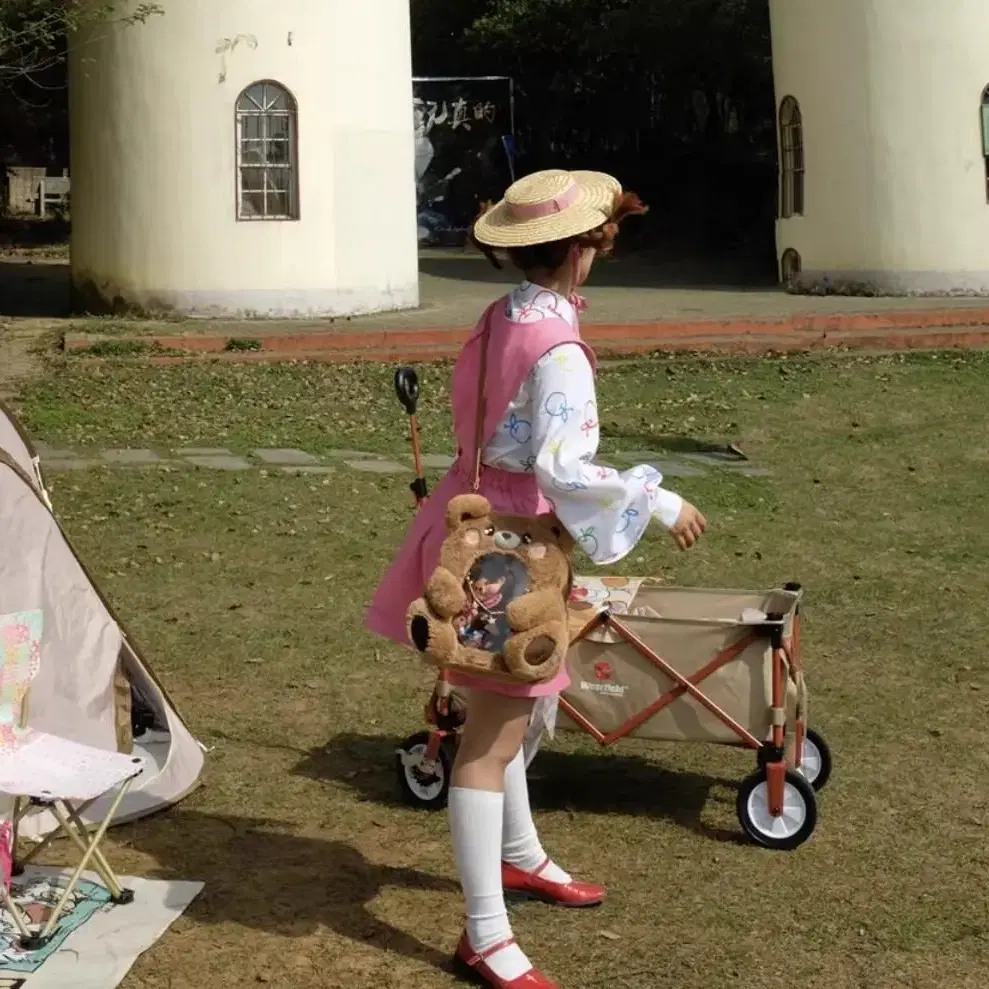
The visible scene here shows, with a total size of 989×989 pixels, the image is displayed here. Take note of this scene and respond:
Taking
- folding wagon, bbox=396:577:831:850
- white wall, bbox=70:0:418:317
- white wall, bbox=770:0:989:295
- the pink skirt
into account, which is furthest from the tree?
the pink skirt

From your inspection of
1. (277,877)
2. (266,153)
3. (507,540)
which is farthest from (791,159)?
(507,540)

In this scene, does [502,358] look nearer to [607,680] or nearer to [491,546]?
[491,546]

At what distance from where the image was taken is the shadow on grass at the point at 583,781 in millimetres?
5328

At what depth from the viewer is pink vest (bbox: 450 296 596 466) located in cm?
394

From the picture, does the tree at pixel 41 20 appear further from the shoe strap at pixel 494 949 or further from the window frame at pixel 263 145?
the shoe strap at pixel 494 949

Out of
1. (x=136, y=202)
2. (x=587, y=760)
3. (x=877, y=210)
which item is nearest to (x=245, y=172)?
(x=136, y=202)

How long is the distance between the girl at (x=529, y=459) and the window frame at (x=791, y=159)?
1781 cm

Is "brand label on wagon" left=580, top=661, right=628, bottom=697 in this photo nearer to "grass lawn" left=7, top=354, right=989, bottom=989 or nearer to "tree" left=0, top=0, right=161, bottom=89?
"grass lawn" left=7, top=354, right=989, bottom=989

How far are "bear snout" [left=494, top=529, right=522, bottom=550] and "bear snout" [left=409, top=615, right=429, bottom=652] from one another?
237 millimetres

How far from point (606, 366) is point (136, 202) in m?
6.24

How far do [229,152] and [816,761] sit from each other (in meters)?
14.1

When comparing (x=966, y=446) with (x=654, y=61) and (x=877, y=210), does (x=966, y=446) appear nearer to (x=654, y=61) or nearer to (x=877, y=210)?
(x=877, y=210)

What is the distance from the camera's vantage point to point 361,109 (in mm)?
18656

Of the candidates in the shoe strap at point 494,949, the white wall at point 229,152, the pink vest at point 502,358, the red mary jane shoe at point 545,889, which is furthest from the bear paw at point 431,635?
the white wall at point 229,152
